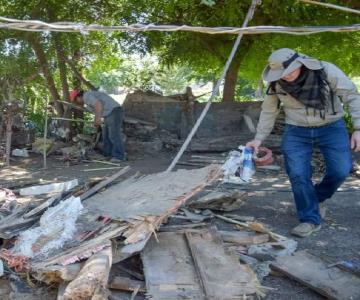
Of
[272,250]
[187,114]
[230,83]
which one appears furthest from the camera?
[230,83]

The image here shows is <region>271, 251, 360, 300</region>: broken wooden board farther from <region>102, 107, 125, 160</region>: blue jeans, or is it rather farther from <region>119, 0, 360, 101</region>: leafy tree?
<region>102, 107, 125, 160</region>: blue jeans

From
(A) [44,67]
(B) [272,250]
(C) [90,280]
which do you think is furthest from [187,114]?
(C) [90,280]

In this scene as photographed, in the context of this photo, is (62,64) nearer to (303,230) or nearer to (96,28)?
(303,230)

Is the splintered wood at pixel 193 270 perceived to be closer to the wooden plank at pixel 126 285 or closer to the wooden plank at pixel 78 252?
the wooden plank at pixel 126 285

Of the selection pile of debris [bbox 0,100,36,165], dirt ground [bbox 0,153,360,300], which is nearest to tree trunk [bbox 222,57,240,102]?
dirt ground [bbox 0,153,360,300]

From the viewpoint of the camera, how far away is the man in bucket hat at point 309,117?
493cm

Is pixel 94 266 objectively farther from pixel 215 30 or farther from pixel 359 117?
pixel 359 117

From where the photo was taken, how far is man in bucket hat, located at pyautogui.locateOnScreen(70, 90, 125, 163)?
1064 centimetres

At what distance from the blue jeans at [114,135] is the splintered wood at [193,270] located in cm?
640

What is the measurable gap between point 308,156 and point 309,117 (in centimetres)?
43

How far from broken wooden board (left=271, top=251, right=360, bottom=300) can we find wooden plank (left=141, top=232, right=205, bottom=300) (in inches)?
31.0

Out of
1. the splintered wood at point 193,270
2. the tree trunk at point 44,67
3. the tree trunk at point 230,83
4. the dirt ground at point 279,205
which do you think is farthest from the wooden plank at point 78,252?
the tree trunk at point 230,83

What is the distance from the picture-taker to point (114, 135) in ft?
35.9

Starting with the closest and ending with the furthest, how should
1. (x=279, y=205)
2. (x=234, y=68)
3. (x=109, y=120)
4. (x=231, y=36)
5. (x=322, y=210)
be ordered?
(x=322, y=210) < (x=279, y=205) < (x=109, y=120) < (x=231, y=36) < (x=234, y=68)
